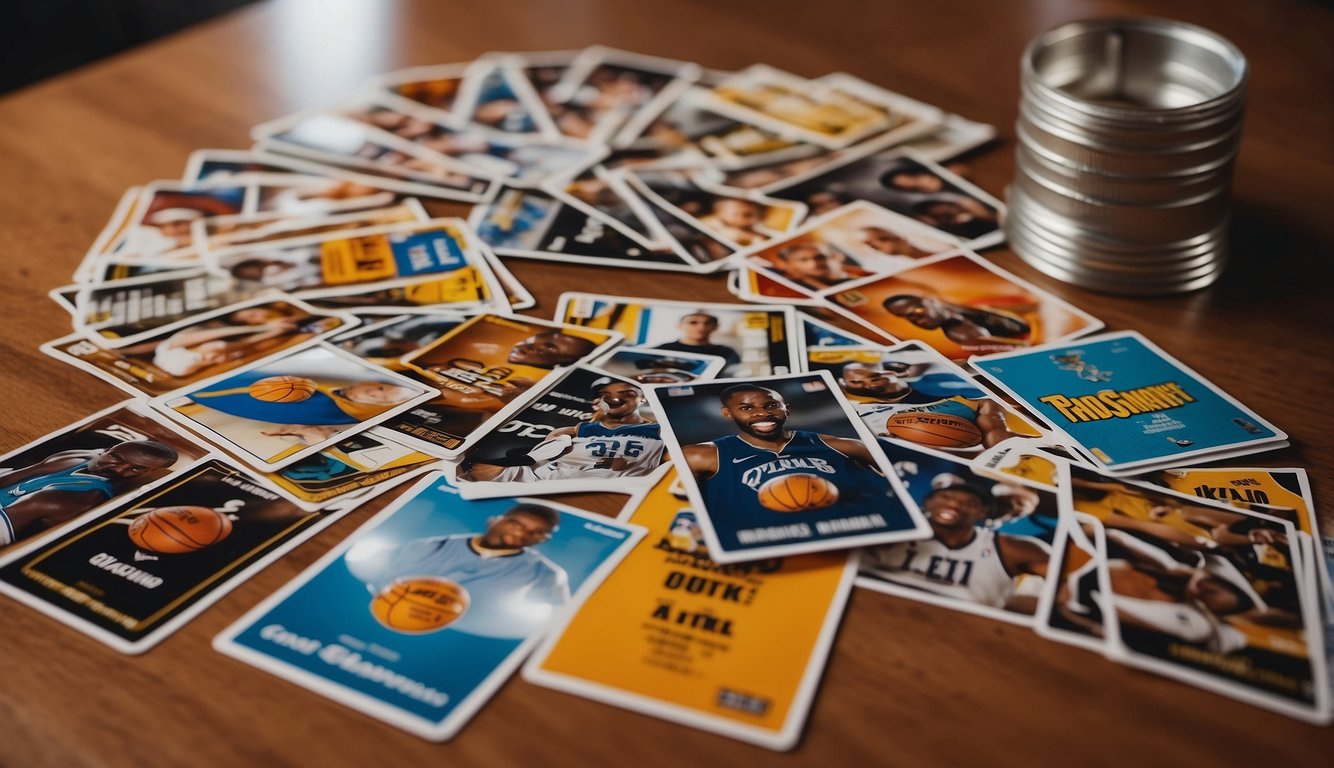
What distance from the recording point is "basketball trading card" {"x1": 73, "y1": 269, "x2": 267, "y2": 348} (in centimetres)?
104

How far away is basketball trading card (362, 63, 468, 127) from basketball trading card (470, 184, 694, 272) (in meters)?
0.21

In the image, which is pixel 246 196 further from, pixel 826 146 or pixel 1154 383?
pixel 1154 383

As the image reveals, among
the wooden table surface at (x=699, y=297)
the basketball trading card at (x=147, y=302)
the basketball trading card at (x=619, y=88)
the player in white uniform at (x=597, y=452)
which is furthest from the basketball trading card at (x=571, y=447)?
the basketball trading card at (x=619, y=88)

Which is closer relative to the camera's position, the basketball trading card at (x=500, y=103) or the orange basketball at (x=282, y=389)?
the orange basketball at (x=282, y=389)

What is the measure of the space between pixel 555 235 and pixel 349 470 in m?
0.39

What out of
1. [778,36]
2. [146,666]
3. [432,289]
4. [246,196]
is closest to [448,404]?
[432,289]

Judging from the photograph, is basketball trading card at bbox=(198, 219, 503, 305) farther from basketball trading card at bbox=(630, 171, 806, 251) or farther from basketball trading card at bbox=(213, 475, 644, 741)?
basketball trading card at bbox=(213, 475, 644, 741)

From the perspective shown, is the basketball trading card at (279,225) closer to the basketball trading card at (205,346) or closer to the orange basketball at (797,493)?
the basketball trading card at (205,346)

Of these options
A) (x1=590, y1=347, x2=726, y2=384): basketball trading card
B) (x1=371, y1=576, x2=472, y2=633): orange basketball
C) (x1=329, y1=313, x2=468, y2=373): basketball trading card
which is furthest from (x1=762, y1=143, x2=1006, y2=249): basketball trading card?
(x1=371, y1=576, x2=472, y2=633): orange basketball

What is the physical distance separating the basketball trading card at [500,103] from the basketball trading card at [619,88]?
4 cm

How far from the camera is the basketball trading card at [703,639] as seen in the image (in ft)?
2.26

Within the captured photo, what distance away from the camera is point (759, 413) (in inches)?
35.5

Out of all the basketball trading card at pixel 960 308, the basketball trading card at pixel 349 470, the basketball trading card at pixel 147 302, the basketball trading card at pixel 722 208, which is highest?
the basketball trading card at pixel 147 302

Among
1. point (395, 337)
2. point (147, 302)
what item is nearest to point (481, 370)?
point (395, 337)
